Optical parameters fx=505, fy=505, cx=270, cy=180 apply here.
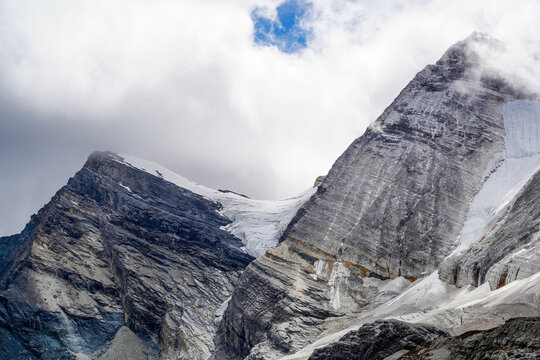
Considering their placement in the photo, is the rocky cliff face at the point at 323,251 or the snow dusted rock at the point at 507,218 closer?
the snow dusted rock at the point at 507,218

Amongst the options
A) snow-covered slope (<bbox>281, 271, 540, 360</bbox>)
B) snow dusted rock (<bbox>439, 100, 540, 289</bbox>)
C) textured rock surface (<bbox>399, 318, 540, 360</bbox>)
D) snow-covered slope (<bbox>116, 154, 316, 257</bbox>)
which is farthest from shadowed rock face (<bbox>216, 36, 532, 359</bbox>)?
textured rock surface (<bbox>399, 318, 540, 360</bbox>)

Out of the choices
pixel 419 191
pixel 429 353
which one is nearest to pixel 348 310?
pixel 419 191

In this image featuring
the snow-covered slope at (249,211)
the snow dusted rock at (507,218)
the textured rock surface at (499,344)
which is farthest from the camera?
the snow-covered slope at (249,211)

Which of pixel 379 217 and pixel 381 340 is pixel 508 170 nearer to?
pixel 379 217

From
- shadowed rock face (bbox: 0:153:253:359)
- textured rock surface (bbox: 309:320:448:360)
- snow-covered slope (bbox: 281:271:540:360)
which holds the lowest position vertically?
textured rock surface (bbox: 309:320:448:360)

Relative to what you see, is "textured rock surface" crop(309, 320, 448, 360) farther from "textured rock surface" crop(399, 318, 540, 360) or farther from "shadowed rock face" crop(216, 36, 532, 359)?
"shadowed rock face" crop(216, 36, 532, 359)

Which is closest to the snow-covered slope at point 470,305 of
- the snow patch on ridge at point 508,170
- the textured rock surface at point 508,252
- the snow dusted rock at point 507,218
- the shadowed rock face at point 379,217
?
the textured rock surface at point 508,252

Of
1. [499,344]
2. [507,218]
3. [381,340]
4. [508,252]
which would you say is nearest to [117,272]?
[507,218]

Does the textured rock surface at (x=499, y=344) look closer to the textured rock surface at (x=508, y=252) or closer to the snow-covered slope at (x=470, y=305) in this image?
the snow-covered slope at (x=470, y=305)
